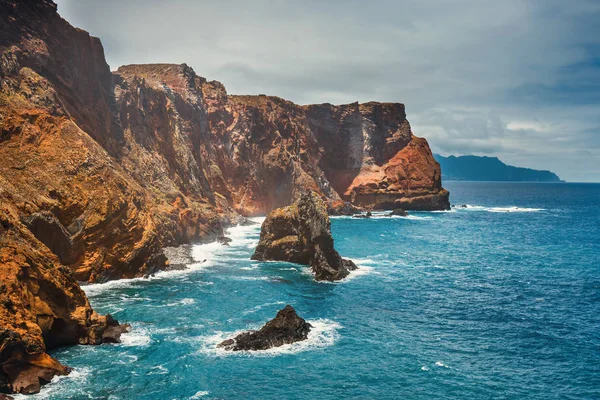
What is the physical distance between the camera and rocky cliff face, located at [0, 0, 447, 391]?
116 feet

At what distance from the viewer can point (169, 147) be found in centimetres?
10131

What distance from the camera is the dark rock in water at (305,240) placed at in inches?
2569

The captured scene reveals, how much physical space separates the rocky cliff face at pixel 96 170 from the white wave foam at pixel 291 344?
919 centimetres

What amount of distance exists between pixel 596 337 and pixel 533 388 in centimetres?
1477

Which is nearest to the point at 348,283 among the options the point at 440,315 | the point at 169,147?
the point at 440,315

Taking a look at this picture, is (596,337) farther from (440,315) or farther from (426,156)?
(426,156)

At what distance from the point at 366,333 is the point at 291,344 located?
25.3 feet

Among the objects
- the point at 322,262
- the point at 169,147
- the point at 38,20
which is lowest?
the point at 322,262

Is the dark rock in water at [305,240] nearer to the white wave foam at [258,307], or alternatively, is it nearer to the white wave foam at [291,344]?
the white wave foam at [258,307]

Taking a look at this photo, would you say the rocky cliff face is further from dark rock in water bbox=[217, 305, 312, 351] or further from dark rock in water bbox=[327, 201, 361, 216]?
dark rock in water bbox=[217, 305, 312, 351]

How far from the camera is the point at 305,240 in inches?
2837

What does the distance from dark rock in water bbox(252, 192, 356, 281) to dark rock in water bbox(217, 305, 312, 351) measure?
2148 cm

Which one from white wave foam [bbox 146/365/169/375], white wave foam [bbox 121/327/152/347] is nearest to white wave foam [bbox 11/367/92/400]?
white wave foam [bbox 146/365/169/375]

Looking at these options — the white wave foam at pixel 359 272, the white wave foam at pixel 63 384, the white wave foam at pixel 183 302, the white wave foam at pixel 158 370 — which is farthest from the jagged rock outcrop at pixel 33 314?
the white wave foam at pixel 359 272
